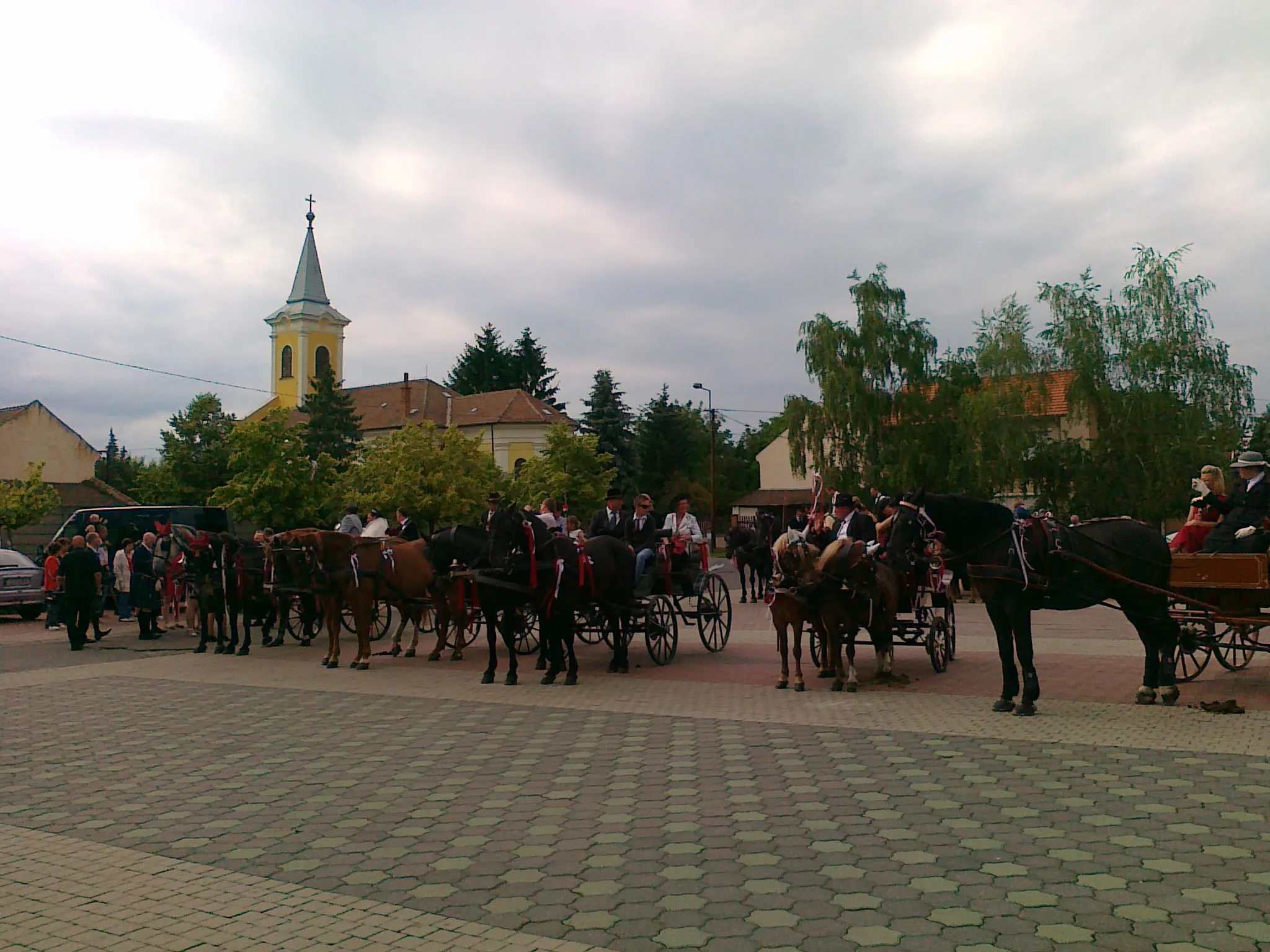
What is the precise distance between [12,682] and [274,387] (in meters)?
79.2

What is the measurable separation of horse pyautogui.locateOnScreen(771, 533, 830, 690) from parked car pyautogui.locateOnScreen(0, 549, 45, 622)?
59.4 feet

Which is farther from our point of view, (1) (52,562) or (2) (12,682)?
(1) (52,562)

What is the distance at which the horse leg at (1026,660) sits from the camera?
9.82 m

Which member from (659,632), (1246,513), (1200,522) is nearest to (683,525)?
(659,632)

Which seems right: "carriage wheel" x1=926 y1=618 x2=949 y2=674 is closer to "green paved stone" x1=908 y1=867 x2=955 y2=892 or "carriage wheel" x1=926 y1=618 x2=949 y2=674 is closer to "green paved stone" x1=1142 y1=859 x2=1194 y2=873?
"green paved stone" x1=1142 y1=859 x2=1194 y2=873

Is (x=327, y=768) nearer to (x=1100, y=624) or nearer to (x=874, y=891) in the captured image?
(x=874, y=891)

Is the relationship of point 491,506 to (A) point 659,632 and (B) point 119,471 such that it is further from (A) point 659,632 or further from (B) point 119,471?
(B) point 119,471

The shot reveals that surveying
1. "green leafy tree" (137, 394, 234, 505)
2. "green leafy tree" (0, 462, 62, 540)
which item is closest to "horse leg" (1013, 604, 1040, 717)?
"green leafy tree" (0, 462, 62, 540)

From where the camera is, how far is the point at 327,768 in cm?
815

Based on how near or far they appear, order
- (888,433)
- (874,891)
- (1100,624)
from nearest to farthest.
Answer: (874,891)
(1100,624)
(888,433)

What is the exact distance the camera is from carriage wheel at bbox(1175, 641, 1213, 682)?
454 inches

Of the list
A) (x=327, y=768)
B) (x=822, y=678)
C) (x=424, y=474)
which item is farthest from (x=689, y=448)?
(x=327, y=768)

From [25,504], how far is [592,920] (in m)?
35.9

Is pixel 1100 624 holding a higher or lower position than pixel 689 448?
lower
